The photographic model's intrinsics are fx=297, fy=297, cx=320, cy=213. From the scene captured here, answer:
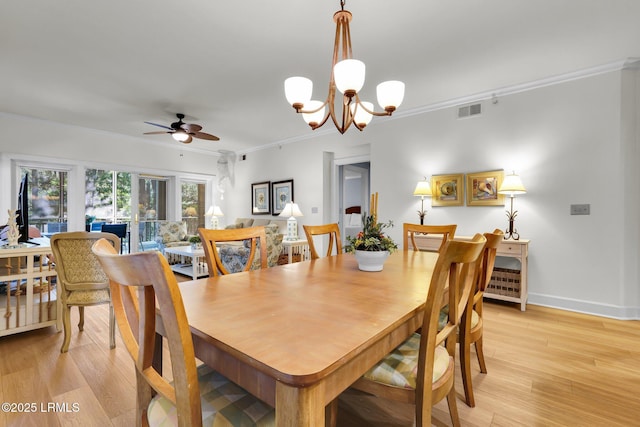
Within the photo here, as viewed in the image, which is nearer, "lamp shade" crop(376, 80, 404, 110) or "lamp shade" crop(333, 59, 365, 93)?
"lamp shade" crop(333, 59, 365, 93)

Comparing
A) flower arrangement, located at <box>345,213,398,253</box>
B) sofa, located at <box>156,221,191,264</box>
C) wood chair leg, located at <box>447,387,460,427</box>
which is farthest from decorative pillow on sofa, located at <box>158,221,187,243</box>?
wood chair leg, located at <box>447,387,460,427</box>

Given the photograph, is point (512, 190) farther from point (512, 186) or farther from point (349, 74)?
point (349, 74)

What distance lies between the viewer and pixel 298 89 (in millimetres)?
1899

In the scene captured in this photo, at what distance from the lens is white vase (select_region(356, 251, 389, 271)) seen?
162 cm

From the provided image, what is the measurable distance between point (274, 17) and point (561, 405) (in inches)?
124

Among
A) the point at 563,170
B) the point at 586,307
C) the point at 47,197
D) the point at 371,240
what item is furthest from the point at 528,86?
the point at 47,197

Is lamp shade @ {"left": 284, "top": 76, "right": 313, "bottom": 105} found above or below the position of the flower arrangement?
above

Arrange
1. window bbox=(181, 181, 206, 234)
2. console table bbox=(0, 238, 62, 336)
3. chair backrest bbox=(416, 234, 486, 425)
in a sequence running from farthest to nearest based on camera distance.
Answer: window bbox=(181, 181, 206, 234) → console table bbox=(0, 238, 62, 336) → chair backrest bbox=(416, 234, 486, 425)

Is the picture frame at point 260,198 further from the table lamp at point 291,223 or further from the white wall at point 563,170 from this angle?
the white wall at point 563,170

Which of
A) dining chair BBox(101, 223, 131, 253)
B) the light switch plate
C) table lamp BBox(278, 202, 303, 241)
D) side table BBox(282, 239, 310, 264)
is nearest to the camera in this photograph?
the light switch plate

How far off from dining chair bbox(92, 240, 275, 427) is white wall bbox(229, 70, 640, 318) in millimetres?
3658

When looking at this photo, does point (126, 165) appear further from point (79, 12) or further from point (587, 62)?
point (587, 62)

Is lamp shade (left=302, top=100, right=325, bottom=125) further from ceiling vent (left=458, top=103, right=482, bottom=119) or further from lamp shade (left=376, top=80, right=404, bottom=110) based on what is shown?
ceiling vent (left=458, top=103, right=482, bottom=119)

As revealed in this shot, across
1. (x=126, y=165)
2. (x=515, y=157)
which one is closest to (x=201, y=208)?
(x=126, y=165)
